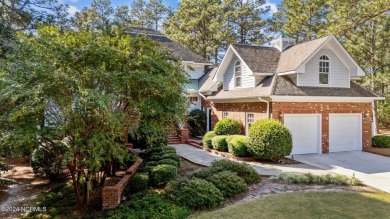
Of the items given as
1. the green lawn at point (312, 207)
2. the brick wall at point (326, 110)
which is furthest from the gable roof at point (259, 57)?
the green lawn at point (312, 207)

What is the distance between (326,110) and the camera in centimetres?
1498

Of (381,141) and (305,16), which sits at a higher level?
(305,16)

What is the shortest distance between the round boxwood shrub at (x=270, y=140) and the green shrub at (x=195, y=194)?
220 inches

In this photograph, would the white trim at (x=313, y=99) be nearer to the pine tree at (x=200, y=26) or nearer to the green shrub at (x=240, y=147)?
the green shrub at (x=240, y=147)

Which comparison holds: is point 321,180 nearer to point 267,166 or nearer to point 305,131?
point 267,166

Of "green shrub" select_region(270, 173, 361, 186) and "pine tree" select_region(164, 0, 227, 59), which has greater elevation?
"pine tree" select_region(164, 0, 227, 59)

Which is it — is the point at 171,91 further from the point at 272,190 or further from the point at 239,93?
the point at 239,93

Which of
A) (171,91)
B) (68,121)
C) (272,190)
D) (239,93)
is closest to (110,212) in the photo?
(68,121)

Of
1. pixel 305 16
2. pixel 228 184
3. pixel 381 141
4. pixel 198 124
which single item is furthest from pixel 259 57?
pixel 305 16

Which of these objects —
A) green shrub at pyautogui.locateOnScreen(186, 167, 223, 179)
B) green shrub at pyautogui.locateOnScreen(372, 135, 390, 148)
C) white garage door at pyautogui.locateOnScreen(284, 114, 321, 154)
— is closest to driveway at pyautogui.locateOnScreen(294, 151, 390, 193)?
white garage door at pyautogui.locateOnScreen(284, 114, 321, 154)

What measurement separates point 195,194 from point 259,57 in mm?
12077

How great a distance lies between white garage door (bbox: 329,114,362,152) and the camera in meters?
15.3

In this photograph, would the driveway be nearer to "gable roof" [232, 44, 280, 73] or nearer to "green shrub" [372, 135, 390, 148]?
"green shrub" [372, 135, 390, 148]

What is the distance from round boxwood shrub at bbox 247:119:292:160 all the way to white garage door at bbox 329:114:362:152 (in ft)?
12.7
